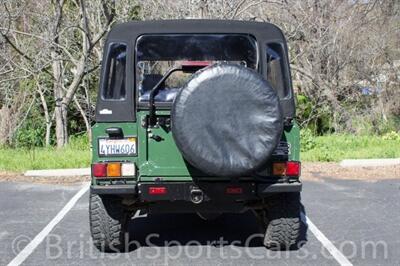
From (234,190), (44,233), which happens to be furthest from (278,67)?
(44,233)

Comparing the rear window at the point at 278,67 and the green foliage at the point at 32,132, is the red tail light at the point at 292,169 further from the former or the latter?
the green foliage at the point at 32,132

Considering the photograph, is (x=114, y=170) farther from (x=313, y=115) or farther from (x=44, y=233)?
(x=313, y=115)

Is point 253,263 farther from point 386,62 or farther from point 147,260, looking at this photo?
point 386,62

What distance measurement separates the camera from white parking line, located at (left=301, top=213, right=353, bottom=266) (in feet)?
17.8

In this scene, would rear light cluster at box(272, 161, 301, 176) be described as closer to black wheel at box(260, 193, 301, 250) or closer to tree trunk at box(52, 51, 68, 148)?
black wheel at box(260, 193, 301, 250)

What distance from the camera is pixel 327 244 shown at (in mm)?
6008

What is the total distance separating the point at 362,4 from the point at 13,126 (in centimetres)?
1028

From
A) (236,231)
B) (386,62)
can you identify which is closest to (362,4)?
(386,62)

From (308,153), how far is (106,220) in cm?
723

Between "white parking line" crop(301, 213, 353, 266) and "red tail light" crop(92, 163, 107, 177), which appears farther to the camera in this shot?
"white parking line" crop(301, 213, 353, 266)

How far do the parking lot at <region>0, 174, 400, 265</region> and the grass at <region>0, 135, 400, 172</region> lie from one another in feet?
6.93

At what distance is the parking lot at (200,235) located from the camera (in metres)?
5.53

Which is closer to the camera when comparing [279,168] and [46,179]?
[279,168]

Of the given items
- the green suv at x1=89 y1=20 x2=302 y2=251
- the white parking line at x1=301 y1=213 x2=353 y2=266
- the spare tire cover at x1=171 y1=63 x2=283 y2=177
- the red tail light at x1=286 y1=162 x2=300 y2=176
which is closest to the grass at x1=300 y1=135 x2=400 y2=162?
the white parking line at x1=301 y1=213 x2=353 y2=266
